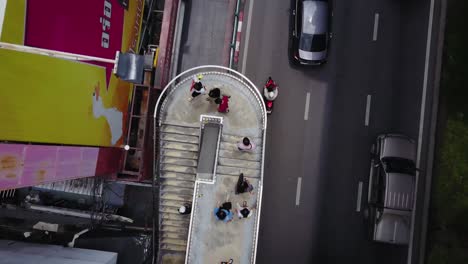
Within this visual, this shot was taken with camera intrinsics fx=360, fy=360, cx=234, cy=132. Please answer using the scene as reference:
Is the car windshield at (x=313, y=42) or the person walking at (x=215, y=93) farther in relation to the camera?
the car windshield at (x=313, y=42)

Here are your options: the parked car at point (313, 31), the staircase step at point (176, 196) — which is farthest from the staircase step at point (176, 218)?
the parked car at point (313, 31)

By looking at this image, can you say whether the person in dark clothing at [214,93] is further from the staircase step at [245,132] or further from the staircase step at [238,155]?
the staircase step at [238,155]

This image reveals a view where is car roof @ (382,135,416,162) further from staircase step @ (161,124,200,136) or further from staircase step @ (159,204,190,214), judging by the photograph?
staircase step @ (159,204,190,214)

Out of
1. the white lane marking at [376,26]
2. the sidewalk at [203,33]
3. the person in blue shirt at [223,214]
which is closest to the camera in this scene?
the person in blue shirt at [223,214]

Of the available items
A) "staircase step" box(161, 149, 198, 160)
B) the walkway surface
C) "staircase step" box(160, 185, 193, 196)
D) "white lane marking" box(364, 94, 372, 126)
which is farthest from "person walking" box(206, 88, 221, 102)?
"white lane marking" box(364, 94, 372, 126)

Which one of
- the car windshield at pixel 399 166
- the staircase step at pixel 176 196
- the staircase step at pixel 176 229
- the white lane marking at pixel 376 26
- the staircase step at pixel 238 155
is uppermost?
the white lane marking at pixel 376 26

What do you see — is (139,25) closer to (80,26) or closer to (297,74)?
(80,26)

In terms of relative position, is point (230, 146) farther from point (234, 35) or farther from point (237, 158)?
point (234, 35)

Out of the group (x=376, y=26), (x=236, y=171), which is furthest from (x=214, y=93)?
(x=376, y=26)

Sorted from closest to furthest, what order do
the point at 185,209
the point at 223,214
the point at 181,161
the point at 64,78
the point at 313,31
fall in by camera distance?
1. the point at 64,78
2. the point at 223,214
3. the point at 185,209
4. the point at 181,161
5. the point at 313,31
